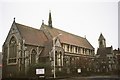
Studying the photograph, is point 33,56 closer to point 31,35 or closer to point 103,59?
point 31,35

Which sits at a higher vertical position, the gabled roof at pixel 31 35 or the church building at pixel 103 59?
the gabled roof at pixel 31 35

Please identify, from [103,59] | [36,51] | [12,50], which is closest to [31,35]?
[36,51]

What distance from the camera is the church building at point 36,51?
43.1ft

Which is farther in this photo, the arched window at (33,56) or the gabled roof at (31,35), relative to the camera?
the gabled roof at (31,35)

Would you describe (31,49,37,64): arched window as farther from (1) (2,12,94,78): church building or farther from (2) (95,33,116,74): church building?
(2) (95,33,116,74): church building

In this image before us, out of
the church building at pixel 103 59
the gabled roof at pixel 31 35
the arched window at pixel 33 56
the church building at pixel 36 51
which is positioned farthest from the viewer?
the church building at pixel 103 59

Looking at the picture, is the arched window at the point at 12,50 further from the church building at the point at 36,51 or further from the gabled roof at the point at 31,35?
the gabled roof at the point at 31,35

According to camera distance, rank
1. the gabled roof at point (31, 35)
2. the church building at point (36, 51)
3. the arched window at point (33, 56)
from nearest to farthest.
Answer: the church building at point (36, 51) → the arched window at point (33, 56) → the gabled roof at point (31, 35)

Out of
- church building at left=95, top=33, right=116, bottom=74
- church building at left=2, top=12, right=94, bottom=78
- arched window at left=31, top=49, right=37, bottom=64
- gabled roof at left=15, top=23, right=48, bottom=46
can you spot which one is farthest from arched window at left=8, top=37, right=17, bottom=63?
church building at left=95, top=33, right=116, bottom=74

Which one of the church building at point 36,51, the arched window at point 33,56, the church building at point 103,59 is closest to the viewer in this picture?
the church building at point 36,51

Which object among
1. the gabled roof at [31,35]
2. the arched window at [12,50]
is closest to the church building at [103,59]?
the gabled roof at [31,35]

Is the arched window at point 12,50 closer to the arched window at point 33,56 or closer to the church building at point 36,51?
the church building at point 36,51

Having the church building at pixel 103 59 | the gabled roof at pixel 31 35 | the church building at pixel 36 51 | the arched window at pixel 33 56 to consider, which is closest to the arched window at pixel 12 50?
the church building at pixel 36 51

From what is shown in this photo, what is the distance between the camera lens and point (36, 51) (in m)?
14.4
